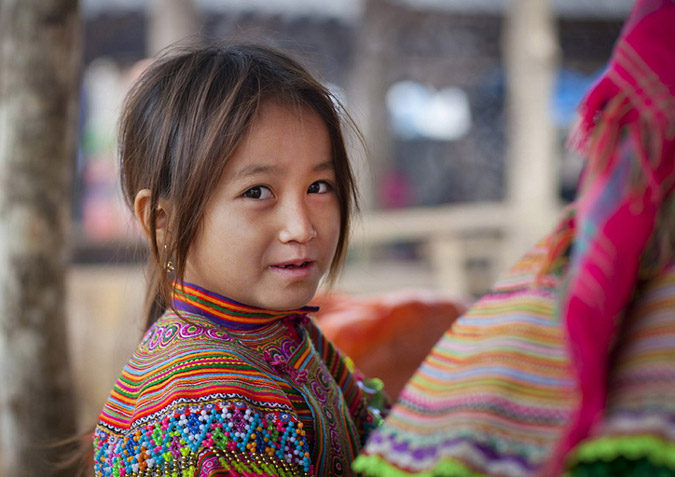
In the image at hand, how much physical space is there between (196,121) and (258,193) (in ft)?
0.56

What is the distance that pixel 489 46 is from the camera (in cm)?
881

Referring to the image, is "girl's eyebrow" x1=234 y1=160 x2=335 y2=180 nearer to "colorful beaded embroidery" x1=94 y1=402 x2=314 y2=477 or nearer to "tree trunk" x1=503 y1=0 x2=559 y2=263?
"colorful beaded embroidery" x1=94 y1=402 x2=314 y2=477

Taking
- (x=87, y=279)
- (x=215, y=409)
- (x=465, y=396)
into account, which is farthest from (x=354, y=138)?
(x=87, y=279)

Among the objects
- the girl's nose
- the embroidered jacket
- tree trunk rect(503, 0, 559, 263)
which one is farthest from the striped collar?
tree trunk rect(503, 0, 559, 263)

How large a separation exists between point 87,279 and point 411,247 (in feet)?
16.1

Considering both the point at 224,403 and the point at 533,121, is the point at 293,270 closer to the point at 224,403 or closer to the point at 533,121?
the point at 224,403

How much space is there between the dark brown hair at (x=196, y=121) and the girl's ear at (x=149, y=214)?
0.04 ft

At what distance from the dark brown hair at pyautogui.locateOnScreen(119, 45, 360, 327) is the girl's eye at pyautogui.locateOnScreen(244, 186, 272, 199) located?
6cm

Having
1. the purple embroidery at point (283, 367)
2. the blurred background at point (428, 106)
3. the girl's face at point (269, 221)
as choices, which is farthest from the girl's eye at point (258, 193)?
the blurred background at point (428, 106)

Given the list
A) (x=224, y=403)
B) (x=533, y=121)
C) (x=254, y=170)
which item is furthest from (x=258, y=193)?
(x=533, y=121)

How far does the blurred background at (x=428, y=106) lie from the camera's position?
21.7ft

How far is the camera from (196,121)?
131 cm

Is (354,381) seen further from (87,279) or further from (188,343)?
(87,279)

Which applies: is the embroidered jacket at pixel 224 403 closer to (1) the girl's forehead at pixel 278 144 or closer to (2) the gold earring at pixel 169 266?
(2) the gold earring at pixel 169 266
